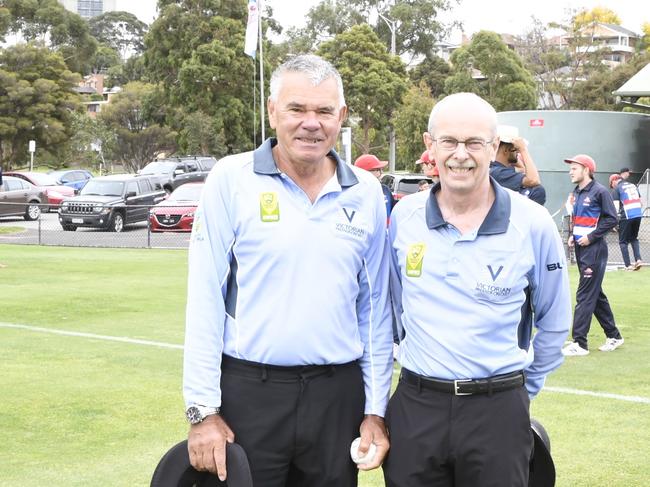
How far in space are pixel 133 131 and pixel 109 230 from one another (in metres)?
36.7

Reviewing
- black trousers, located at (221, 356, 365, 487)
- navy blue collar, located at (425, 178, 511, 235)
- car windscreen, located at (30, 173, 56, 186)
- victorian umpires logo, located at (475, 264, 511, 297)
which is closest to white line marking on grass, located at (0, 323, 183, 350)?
black trousers, located at (221, 356, 365, 487)

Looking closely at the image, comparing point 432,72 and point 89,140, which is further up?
point 432,72

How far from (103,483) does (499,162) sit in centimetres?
402

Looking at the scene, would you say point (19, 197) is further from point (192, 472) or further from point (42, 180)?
point (192, 472)

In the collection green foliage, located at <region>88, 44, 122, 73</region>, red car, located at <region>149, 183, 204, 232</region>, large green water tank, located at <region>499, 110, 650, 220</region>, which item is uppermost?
green foliage, located at <region>88, 44, 122, 73</region>

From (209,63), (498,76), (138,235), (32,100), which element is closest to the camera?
(138,235)

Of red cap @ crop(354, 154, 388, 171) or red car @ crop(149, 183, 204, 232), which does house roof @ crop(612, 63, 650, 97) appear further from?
red cap @ crop(354, 154, 388, 171)

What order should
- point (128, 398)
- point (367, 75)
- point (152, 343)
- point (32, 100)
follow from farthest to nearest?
1. point (32, 100)
2. point (367, 75)
3. point (152, 343)
4. point (128, 398)

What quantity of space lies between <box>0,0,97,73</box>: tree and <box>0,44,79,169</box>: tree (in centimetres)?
1972

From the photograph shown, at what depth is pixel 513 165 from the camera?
8.48 m

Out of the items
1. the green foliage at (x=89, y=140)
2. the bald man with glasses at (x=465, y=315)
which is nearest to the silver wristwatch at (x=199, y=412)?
the bald man with glasses at (x=465, y=315)

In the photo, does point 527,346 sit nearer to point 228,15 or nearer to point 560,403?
point 560,403

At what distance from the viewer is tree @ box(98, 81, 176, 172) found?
6500 centimetres

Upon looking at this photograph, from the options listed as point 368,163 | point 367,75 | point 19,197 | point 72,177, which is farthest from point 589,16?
point 368,163
